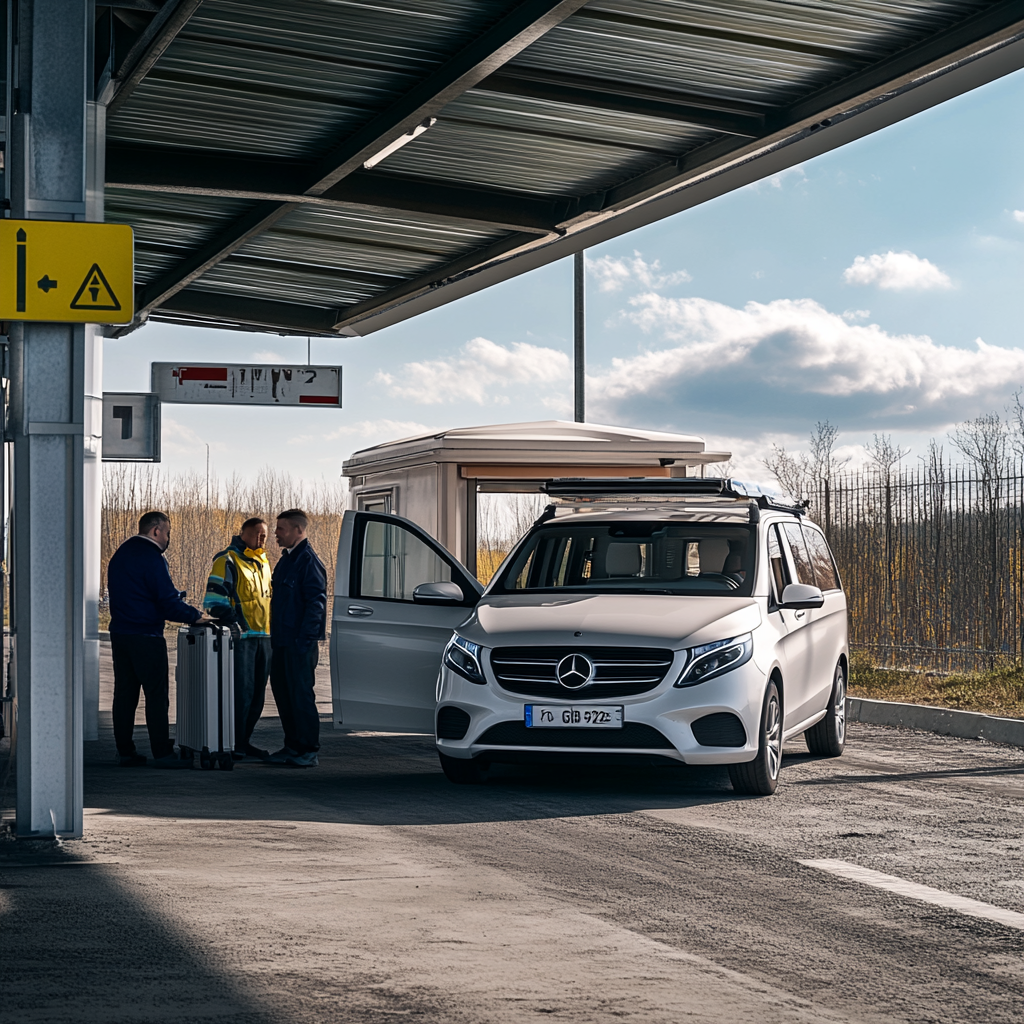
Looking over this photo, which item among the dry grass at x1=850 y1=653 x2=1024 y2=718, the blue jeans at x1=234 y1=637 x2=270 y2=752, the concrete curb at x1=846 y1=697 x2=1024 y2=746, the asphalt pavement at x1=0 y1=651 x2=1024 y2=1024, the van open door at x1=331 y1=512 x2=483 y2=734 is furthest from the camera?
the dry grass at x1=850 y1=653 x2=1024 y2=718

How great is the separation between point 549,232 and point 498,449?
2.08 m

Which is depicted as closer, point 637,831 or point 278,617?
point 637,831

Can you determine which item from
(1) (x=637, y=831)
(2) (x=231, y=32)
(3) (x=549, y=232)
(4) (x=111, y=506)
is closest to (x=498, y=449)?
(3) (x=549, y=232)

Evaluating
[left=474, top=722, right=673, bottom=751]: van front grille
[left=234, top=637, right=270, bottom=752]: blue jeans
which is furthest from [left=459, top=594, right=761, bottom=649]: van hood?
[left=234, top=637, right=270, bottom=752]: blue jeans

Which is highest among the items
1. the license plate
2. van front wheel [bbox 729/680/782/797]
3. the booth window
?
the booth window

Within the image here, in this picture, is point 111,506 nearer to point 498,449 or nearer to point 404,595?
point 498,449

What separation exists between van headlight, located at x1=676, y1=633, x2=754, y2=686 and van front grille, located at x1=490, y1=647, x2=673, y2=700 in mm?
119

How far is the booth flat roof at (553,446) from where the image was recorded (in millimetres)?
14594

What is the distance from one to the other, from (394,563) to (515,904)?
5.22 meters

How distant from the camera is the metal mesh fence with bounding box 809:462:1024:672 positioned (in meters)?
15.8

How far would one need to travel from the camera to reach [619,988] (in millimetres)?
5023

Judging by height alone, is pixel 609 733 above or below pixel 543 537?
below

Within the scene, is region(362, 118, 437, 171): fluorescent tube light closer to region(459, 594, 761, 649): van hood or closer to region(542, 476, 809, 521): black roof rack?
region(542, 476, 809, 521): black roof rack

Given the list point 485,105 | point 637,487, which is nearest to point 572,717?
point 637,487
